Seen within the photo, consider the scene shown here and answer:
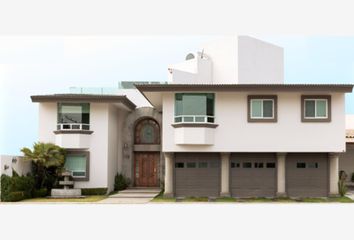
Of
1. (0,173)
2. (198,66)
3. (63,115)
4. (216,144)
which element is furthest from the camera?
(198,66)

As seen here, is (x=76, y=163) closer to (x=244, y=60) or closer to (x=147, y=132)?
(x=147, y=132)

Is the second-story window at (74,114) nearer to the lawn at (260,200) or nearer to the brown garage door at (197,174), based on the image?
the brown garage door at (197,174)

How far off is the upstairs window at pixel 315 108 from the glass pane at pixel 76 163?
12.6 metres

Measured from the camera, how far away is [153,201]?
24.3 metres

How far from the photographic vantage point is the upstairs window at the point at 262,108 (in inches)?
998

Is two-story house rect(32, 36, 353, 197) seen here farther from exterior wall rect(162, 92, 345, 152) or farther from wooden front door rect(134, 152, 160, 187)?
wooden front door rect(134, 152, 160, 187)

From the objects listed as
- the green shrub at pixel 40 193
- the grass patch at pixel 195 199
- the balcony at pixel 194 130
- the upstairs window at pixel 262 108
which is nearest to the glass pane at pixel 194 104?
the balcony at pixel 194 130

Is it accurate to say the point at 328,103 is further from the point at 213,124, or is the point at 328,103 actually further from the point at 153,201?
the point at 153,201

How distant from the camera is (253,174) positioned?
26.2 metres

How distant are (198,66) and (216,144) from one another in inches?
470

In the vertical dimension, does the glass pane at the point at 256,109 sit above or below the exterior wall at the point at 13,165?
above

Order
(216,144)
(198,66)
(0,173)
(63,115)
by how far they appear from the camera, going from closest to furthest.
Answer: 1. (0,173)
2. (216,144)
3. (63,115)
4. (198,66)

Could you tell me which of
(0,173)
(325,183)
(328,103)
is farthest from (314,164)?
(0,173)

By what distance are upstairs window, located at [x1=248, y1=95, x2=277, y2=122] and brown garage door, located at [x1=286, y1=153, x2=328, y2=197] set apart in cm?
258
